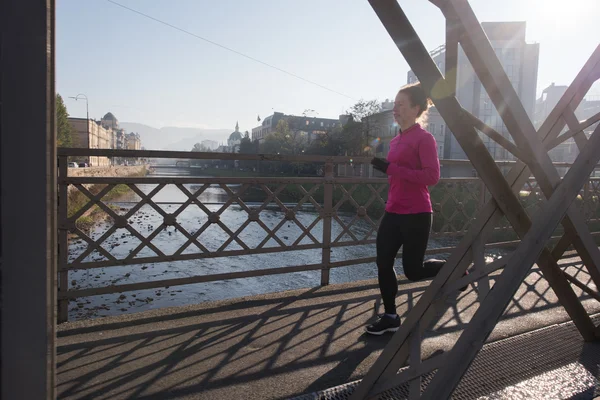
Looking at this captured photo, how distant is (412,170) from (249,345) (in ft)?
5.51

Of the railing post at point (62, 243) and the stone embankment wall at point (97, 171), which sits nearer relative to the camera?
the railing post at point (62, 243)

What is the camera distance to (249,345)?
307 cm

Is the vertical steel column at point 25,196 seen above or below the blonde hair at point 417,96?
below

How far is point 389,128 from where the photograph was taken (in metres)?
58.5

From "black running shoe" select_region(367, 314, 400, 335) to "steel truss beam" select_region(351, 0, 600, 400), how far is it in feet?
4.01

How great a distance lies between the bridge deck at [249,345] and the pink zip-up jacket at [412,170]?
3.39 feet

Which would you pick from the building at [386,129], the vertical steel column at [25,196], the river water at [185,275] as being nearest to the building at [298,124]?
the building at [386,129]

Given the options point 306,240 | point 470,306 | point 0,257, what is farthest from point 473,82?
point 0,257

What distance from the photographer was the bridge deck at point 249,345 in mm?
2480

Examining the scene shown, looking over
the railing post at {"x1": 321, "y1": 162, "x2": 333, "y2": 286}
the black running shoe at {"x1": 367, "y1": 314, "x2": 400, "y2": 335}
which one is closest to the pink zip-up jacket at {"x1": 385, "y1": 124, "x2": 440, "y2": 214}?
the black running shoe at {"x1": 367, "y1": 314, "x2": 400, "y2": 335}

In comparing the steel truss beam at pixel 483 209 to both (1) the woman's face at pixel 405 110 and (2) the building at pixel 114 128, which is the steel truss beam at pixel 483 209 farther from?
(2) the building at pixel 114 128

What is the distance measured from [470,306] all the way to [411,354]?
2339 millimetres

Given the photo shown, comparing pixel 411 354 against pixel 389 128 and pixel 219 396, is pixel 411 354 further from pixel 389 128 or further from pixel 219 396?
pixel 389 128

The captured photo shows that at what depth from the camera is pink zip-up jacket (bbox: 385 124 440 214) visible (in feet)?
9.23
